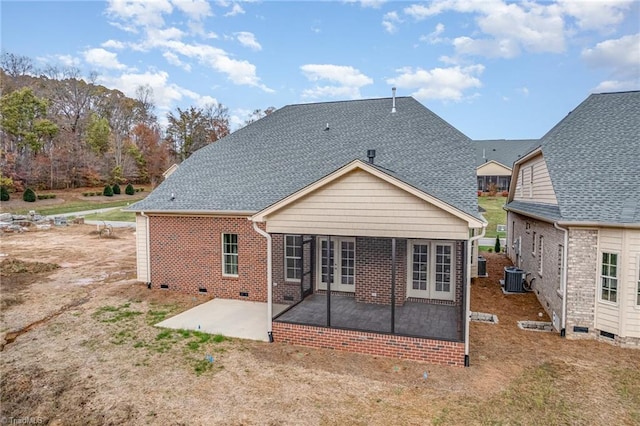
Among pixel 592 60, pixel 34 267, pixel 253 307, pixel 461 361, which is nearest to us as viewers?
pixel 461 361

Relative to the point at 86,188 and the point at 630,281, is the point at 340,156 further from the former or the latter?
the point at 86,188

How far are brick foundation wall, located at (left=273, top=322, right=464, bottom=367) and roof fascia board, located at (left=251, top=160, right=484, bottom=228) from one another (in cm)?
260

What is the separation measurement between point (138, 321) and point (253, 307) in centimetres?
326

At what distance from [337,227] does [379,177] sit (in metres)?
1.49

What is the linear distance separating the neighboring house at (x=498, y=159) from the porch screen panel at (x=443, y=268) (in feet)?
116

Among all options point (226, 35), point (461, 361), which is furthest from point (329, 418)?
point (226, 35)

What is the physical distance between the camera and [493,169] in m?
45.6

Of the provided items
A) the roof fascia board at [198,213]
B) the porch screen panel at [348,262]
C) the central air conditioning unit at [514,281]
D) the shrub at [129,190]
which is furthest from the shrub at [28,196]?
the central air conditioning unit at [514,281]

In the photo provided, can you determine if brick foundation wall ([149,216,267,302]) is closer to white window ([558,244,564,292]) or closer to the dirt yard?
the dirt yard

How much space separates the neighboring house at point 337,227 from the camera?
26.6 feet

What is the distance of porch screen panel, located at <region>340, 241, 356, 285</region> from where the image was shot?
37.6 feet

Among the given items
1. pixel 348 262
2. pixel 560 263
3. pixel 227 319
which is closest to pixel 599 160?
pixel 560 263

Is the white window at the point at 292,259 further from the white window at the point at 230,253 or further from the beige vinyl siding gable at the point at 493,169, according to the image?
the beige vinyl siding gable at the point at 493,169

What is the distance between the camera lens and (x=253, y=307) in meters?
11.6
